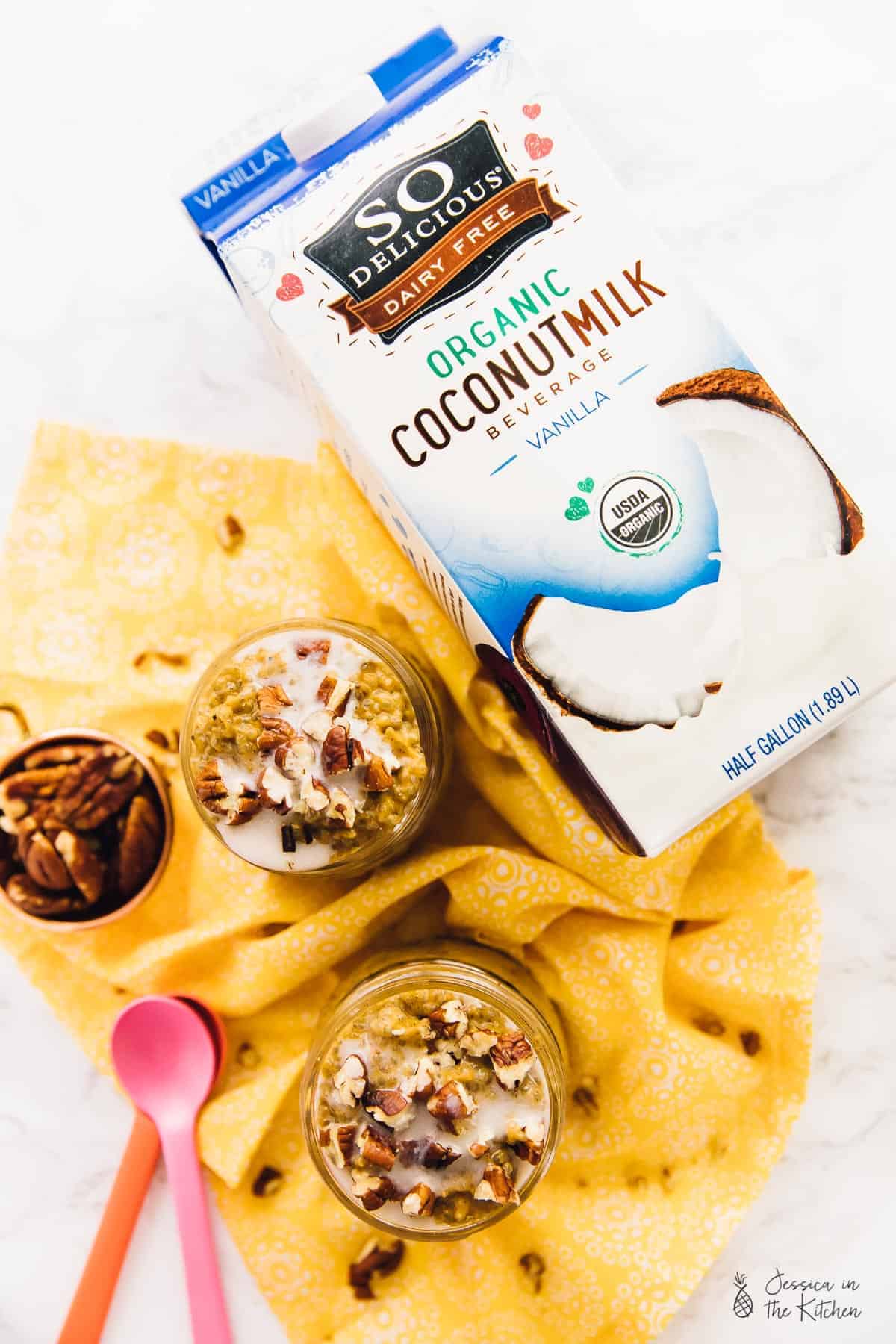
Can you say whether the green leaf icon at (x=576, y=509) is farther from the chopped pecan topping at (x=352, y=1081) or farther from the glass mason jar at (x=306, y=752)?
the chopped pecan topping at (x=352, y=1081)

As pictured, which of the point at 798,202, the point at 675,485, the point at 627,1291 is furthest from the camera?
the point at 798,202

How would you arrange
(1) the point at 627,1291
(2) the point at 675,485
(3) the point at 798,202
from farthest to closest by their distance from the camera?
(3) the point at 798,202 → (1) the point at 627,1291 → (2) the point at 675,485

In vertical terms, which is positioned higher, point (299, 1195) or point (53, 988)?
point (53, 988)

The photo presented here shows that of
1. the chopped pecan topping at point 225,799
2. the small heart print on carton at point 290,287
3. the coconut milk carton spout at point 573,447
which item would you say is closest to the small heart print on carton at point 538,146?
the coconut milk carton spout at point 573,447

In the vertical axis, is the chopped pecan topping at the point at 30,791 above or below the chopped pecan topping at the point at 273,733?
above

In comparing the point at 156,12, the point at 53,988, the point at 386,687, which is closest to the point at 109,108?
the point at 156,12

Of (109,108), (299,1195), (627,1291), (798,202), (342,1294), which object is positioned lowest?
(627,1291)

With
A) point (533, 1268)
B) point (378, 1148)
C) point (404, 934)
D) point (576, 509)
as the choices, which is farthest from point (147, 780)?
point (533, 1268)

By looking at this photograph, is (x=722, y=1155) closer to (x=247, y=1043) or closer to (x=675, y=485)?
(x=247, y=1043)
